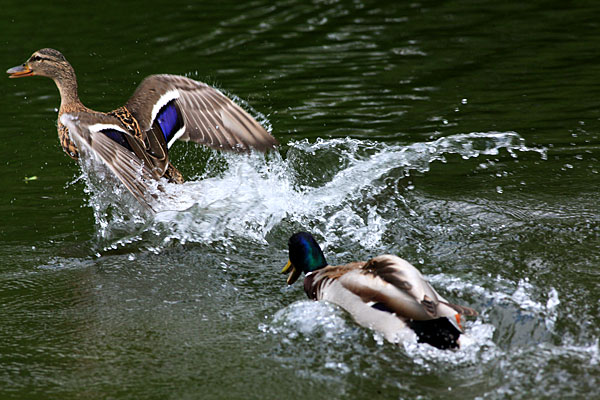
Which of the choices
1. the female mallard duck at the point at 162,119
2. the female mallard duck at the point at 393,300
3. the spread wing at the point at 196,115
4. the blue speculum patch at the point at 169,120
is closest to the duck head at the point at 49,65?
the female mallard duck at the point at 162,119

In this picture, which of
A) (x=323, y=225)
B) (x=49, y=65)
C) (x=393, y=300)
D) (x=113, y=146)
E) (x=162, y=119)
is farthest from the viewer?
(x=49, y=65)

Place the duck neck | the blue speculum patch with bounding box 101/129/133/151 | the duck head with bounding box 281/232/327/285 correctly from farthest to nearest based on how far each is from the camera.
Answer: the duck neck
the blue speculum patch with bounding box 101/129/133/151
the duck head with bounding box 281/232/327/285

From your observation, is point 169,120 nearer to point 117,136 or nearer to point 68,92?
point 117,136

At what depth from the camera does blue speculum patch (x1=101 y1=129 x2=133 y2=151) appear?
5.72 metres

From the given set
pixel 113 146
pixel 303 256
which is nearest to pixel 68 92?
A: pixel 113 146

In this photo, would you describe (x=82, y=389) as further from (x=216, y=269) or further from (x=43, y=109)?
(x=43, y=109)

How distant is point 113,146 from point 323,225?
1576 mm

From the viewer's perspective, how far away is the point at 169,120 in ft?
21.1

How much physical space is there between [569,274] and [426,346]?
1222 millimetres

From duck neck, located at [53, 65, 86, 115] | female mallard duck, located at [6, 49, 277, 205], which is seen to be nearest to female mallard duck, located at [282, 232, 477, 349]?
female mallard duck, located at [6, 49, 277, 205]

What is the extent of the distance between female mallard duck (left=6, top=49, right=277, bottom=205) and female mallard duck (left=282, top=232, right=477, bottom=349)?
1919mm

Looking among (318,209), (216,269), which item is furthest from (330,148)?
(216,269)

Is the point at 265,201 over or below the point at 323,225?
over

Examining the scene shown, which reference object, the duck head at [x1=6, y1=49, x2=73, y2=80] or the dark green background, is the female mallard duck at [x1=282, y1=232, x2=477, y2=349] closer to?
the dark green background
